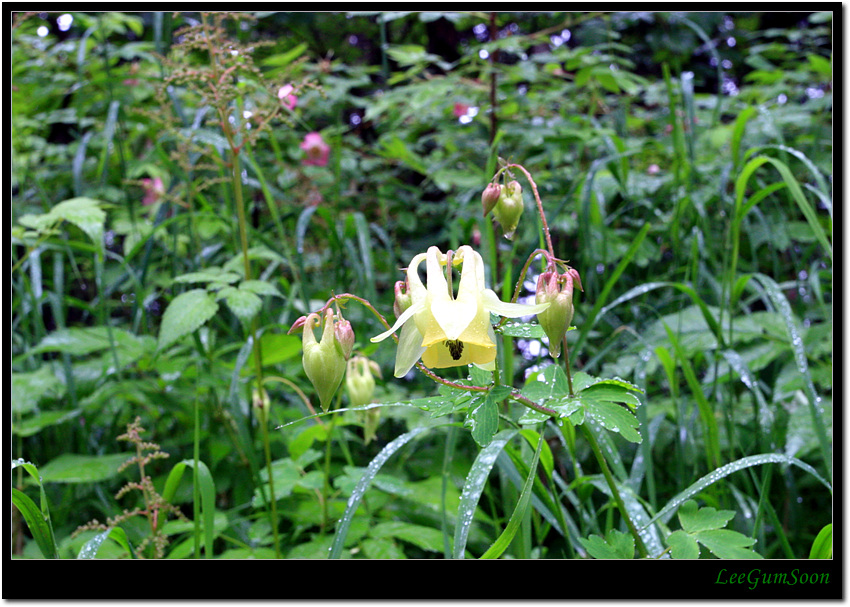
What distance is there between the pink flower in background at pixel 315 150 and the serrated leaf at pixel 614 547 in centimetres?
207

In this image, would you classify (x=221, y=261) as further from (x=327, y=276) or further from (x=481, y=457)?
(x=481, y=457)

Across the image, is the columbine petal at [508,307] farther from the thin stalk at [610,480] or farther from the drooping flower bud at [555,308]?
the thin stalk at [610,480]

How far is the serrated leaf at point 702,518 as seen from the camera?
88cm

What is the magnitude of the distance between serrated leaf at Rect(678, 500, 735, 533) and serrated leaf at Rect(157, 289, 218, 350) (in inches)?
37.0

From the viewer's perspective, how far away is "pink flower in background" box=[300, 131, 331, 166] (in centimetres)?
257

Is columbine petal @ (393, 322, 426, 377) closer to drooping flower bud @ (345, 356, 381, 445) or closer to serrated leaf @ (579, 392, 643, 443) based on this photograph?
serrated leaf @ (579, 392, 643, 443)

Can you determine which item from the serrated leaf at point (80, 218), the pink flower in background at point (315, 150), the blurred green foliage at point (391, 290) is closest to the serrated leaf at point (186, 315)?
the blurred green foliage at point (391, 290)

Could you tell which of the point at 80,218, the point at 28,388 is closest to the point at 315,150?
the point at 80,218

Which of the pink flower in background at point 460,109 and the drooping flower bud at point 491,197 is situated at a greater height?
the pink flower in background at point 460,109

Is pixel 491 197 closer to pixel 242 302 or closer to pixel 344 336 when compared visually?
pixel 344 336

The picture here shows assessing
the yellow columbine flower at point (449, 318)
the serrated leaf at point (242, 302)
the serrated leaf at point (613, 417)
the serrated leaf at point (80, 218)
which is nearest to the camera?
the yellow columbine flower at point (449, 318)

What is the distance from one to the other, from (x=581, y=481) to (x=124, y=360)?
119 cm

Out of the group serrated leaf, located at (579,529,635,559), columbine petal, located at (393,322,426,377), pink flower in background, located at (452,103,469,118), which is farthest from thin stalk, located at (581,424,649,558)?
pink flower in background, located at (452,103,469,118)

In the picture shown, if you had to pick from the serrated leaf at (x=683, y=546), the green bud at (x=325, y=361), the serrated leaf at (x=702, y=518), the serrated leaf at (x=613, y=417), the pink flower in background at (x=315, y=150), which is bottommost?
the serrated leaf at (x=683, y=546)
